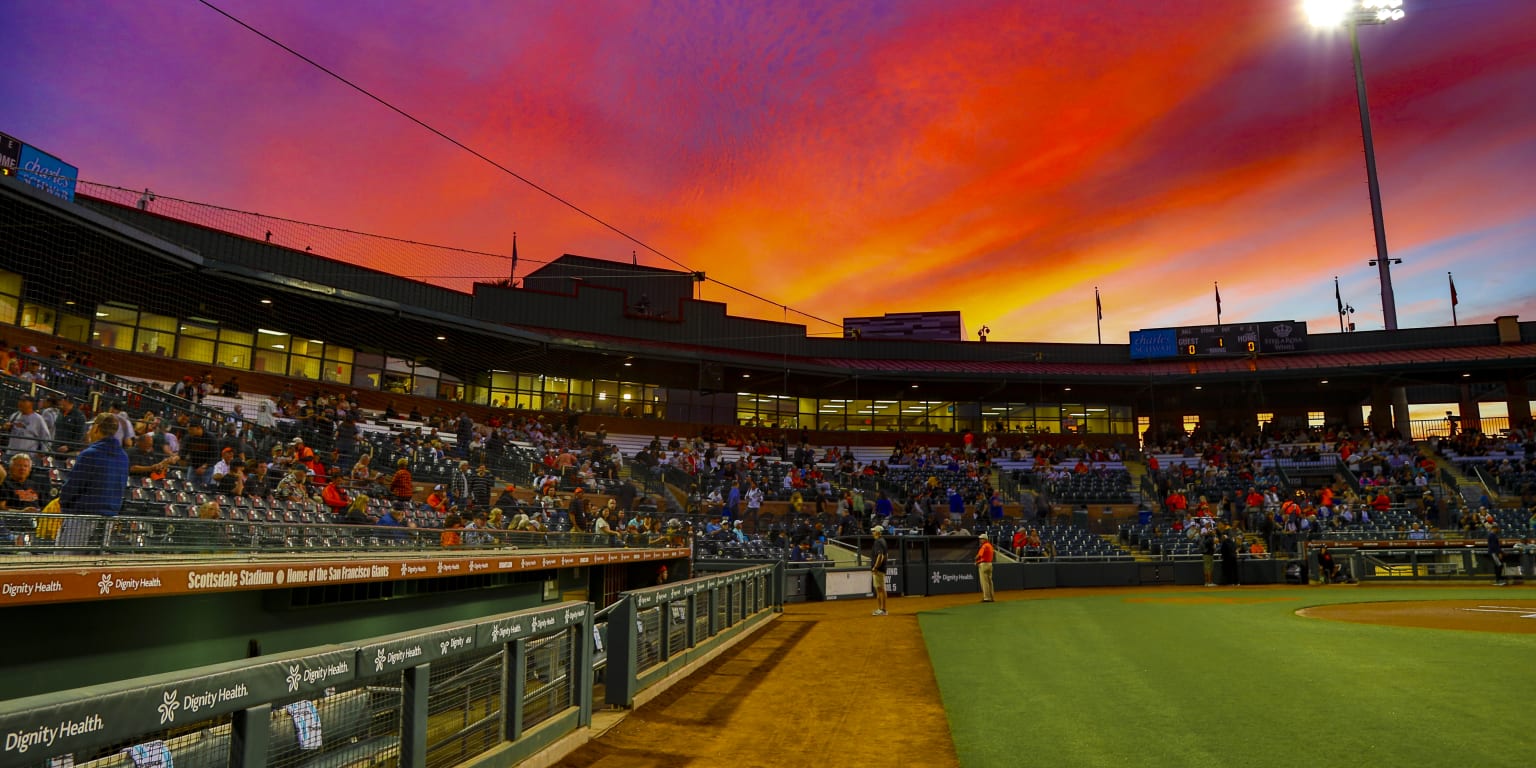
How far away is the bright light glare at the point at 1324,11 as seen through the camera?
3944cm

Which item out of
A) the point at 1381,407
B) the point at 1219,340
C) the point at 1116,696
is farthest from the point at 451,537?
the point at 1381,407

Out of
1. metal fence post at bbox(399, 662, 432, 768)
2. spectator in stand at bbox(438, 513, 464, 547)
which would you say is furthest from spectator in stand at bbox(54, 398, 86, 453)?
metal fence post at bbox(399, 662, 432, 768)

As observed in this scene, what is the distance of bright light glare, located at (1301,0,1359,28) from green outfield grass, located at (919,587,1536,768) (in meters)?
36.4

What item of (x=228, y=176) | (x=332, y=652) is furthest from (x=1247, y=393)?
(x=332, y=652)

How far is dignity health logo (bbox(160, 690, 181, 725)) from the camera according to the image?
3070 mm

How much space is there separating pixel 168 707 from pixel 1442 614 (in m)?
19.8

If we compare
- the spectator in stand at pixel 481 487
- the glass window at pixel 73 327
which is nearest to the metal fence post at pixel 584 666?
the spectator in stand at pixel 481 487

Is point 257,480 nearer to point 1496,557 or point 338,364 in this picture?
point 338,364

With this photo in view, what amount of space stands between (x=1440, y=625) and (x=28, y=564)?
1860 cm

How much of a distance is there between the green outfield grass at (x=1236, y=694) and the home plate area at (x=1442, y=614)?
1015 mm

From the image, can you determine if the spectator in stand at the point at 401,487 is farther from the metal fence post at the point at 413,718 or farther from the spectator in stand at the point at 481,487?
the metal fence post at the point at 413,718

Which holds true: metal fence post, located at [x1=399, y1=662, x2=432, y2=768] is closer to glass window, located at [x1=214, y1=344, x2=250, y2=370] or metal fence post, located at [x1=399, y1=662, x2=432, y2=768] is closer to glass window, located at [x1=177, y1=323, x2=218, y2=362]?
glass window, located at [x1=177, y1=323, x2=218, y2=362]

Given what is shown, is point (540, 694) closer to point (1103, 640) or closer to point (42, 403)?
point (42, 403)

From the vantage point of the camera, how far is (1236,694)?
859 cm
